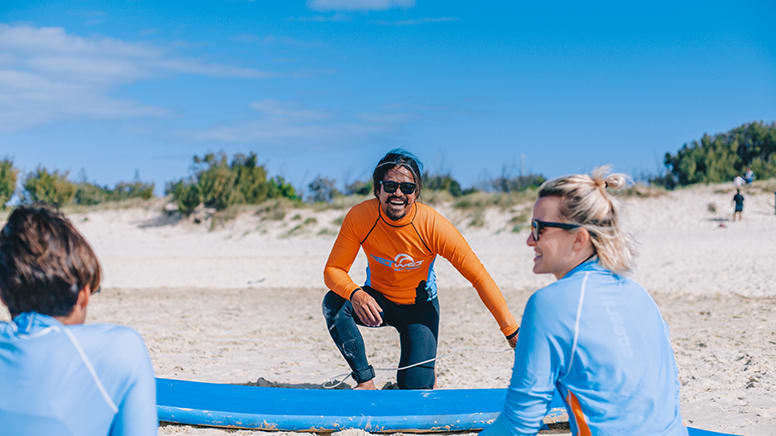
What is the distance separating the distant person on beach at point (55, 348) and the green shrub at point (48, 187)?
23693mm

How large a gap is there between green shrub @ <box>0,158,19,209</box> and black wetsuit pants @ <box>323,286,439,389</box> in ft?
73.1

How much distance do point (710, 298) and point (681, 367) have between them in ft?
14.9

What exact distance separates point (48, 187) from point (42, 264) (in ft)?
81.8

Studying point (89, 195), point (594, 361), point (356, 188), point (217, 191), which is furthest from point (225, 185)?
point (594, 361)

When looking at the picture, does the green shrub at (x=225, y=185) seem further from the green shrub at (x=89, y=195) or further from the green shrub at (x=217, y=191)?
the green shrub at (x=89, y=195)

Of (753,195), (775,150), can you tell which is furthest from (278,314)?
(775,150)

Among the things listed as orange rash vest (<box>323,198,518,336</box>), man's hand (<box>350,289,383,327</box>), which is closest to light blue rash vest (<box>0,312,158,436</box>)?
man's hand (<box>350,289,383,327</box>)

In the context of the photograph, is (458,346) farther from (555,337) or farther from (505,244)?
(505,244)

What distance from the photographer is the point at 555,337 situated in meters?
1.82

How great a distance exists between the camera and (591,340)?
1.83 meters

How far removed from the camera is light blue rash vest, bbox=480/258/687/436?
1821mm

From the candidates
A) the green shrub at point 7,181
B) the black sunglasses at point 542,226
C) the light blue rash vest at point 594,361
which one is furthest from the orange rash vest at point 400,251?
the green shrub at point 7,181

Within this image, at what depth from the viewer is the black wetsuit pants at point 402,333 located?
425 cm

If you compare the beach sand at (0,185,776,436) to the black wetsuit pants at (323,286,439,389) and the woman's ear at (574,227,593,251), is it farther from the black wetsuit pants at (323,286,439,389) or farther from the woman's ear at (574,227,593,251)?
the black wetsuit pants at (323,286,439,389)
